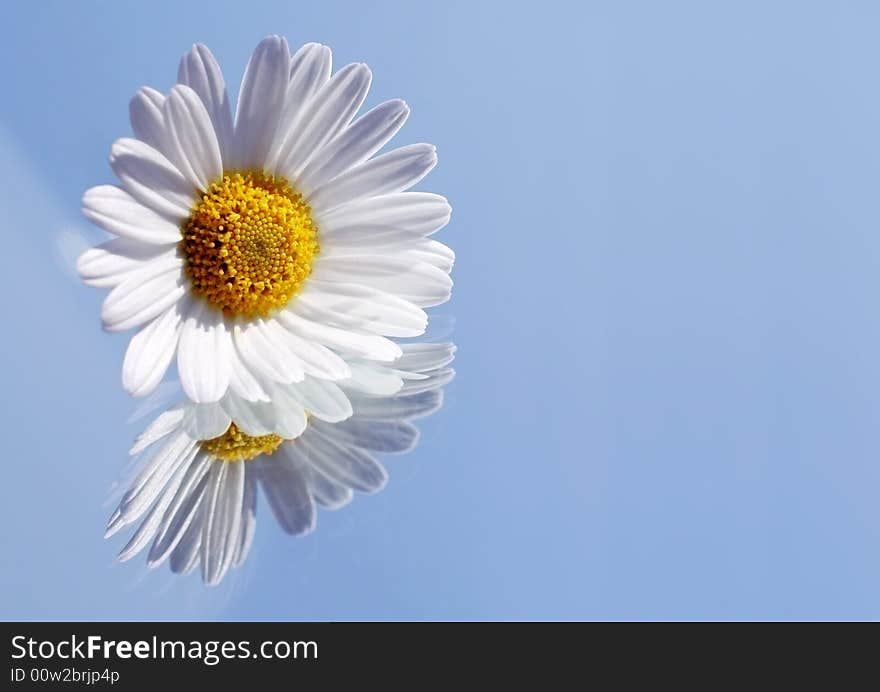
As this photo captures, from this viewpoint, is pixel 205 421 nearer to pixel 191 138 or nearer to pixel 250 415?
pixel 250 415

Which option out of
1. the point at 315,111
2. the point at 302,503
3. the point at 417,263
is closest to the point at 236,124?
the point at 315,111

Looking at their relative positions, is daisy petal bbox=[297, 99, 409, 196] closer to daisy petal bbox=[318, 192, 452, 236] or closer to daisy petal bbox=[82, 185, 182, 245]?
daisy petal bbox=[318, 192, 452, 236]

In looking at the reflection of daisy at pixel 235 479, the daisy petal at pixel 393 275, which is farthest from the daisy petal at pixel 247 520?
the daisy petal at pixel 393 275

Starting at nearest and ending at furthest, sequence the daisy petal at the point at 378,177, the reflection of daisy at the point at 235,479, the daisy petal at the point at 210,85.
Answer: the reflection of daisy at the point at 235,479 → the daisy petal at the point at 210,85 → the daisy petal at the point at 378,177

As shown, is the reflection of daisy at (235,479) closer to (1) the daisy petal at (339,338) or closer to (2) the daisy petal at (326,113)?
(1) the daisy petal at (339,338)

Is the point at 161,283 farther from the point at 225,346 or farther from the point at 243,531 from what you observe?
the point at 243,531

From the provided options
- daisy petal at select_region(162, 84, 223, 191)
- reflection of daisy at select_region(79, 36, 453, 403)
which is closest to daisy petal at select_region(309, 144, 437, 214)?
reflection of daisy at select_region(79, 36, 453, 403)

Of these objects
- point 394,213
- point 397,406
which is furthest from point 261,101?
→ point 397,406
